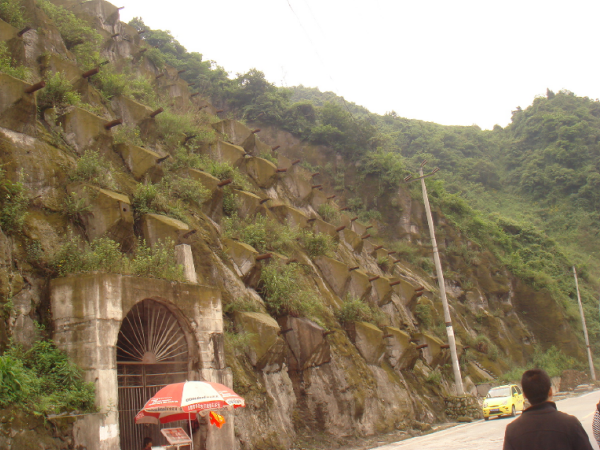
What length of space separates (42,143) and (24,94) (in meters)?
1.31

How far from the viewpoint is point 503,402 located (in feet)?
63.9

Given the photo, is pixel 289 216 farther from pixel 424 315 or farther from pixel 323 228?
pixel 424 315

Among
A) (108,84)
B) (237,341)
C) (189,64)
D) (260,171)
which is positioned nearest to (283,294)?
(237,341)

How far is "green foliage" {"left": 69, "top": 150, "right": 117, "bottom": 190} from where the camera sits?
13950mm

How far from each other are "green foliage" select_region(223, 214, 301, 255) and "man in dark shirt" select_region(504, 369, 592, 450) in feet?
51.1

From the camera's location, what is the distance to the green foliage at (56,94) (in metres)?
15.4

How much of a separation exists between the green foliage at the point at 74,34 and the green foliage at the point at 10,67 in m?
4.68

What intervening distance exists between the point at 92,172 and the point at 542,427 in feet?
43.6

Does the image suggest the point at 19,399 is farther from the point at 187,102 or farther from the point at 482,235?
the point at 482,235

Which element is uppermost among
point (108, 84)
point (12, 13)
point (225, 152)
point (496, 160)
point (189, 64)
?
point (189, 64)

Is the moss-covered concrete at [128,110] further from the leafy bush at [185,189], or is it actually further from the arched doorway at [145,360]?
the arched doorway at [145,360]

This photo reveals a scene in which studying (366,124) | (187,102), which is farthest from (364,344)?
(366,124)

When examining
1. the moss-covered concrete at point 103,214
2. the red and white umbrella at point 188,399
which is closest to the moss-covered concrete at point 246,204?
the moss-covered concrete at point 103,214

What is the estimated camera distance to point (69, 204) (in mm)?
12984
